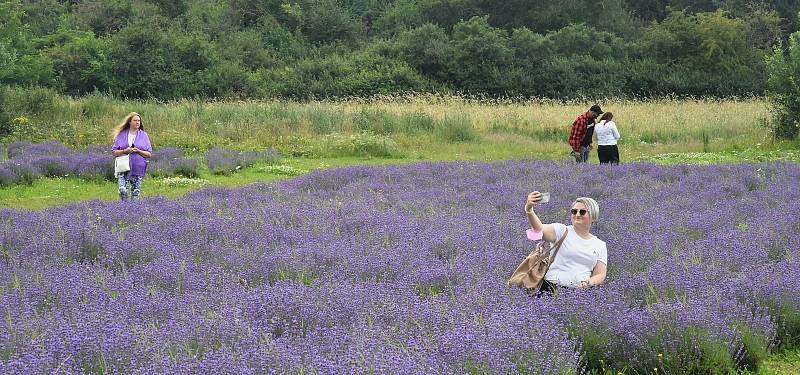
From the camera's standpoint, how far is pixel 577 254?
5.37 metres

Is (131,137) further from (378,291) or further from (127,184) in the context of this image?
(378,291)

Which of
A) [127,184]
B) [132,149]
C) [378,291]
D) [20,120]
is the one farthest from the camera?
[20,120]

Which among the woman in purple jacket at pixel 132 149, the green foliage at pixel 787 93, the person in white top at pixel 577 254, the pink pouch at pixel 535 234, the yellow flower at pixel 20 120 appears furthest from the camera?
the yellow flower at pixel 20 120

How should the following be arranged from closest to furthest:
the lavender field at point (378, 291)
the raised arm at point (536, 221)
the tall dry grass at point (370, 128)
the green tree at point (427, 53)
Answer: the lavender field at point (378, 291) < the raised arm at point (536, 221) < the tall dry grass at point (370, 128) < the green tree at point (427, 53)

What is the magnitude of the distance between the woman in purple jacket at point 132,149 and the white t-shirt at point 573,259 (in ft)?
22.3

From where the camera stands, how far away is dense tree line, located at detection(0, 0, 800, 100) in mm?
36469

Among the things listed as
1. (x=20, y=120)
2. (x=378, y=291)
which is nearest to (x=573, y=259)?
(x=378, y=291)

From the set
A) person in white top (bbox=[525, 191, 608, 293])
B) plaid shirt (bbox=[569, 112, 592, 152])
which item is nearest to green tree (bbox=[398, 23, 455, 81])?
plaid shirt (bbox=[569, 112, 592, 152])

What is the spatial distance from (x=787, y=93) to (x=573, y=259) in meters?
18.2

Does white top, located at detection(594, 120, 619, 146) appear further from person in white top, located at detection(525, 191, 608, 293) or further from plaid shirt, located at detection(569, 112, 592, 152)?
person in white top, located at detection(525, 191, 608, 293)

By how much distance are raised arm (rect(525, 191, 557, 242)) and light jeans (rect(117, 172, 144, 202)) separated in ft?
23.1

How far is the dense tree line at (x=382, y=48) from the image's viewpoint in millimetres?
36469

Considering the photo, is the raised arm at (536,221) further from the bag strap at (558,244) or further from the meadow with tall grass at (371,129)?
the meadow with tall grass at (371,129)

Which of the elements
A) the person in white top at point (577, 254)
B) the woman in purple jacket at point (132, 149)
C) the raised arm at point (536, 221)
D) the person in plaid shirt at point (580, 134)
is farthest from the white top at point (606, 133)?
the raised arm at point (536, 221)
